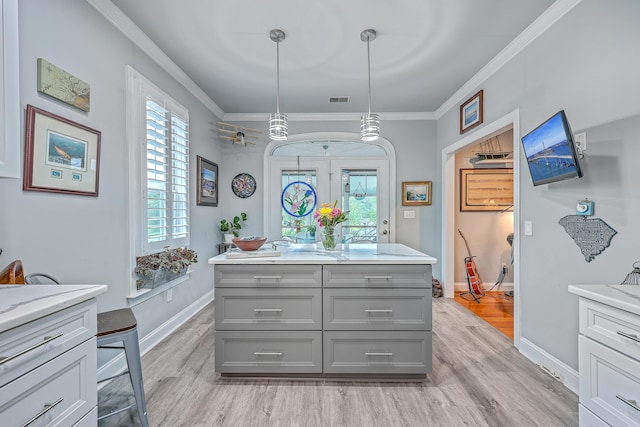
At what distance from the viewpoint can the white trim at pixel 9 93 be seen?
3.58 feet

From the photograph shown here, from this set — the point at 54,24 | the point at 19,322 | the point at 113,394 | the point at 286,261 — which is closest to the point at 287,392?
the point at 286,261

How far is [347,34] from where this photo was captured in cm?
245

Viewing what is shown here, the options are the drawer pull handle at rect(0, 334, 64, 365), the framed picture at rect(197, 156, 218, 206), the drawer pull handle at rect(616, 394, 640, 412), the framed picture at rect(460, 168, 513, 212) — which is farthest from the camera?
the framed picture at rect(460, 168, 513, 212)

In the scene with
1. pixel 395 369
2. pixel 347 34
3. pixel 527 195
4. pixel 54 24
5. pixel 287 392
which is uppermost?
pixel 347 34

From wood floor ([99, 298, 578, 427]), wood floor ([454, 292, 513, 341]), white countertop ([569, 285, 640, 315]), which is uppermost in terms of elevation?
white countertop ([569, 285, 640, 315])

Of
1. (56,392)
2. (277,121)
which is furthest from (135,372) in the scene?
(277,121)

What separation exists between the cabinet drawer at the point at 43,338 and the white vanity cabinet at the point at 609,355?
2.00 m

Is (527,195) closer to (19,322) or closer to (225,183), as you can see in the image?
(19,322)

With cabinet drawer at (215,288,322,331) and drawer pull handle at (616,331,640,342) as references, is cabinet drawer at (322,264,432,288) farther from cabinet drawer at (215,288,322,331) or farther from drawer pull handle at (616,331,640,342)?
drawer pull handle at (616,331,640,342)

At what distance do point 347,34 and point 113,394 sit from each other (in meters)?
3.22

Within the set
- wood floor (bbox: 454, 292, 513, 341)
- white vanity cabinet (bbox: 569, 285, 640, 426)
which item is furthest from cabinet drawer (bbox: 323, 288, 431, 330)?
wood floor (bbox: 454, 292, 513, 341)

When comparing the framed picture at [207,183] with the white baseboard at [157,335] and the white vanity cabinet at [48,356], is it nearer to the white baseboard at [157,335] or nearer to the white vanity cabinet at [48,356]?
the white baseboard at [157,335]

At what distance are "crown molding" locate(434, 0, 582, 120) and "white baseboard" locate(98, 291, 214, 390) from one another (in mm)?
4111

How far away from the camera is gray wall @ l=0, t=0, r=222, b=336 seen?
153 centimetres
